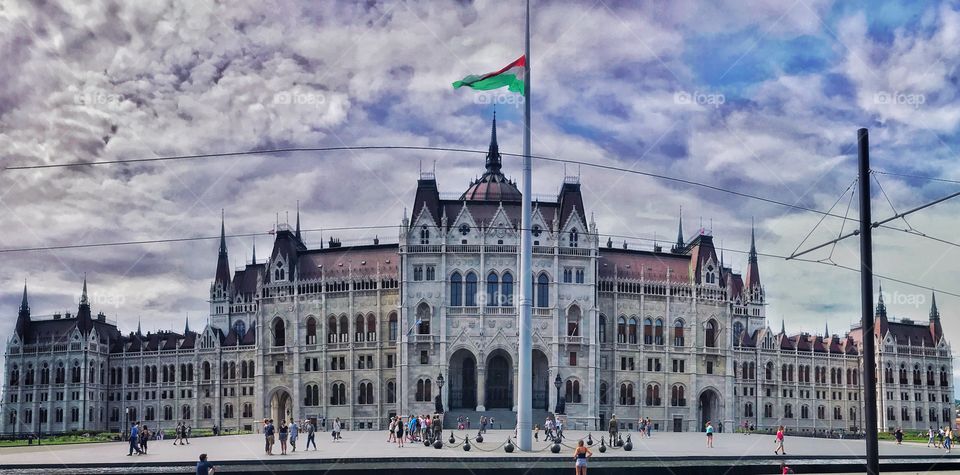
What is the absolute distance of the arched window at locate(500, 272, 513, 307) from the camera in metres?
74.7

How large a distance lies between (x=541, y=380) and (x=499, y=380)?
3.11m

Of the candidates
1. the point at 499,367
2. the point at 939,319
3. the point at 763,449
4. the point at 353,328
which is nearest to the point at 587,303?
the point at 499,367

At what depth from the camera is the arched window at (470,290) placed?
246 ft

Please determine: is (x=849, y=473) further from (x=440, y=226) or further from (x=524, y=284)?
(x=440, y=226)

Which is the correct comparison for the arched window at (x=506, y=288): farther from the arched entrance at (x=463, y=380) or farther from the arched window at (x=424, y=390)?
the arched window at (x=424, y=390)

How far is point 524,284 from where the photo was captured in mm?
34562

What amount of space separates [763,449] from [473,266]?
34020mm

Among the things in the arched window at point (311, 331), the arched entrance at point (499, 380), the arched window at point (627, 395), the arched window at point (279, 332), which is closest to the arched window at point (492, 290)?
the arched entrance at point (499, 380)

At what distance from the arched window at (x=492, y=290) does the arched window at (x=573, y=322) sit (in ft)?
18.4

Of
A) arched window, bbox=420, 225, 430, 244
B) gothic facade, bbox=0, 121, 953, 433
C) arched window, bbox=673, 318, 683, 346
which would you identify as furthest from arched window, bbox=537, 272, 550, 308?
arched window, bbox=673, 318, 683, 346

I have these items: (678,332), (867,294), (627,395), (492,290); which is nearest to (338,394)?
(492,290)

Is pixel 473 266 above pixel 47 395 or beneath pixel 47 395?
above

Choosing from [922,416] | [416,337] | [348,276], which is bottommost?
[922,416]

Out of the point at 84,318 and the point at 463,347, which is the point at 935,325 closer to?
the point at 463,347
